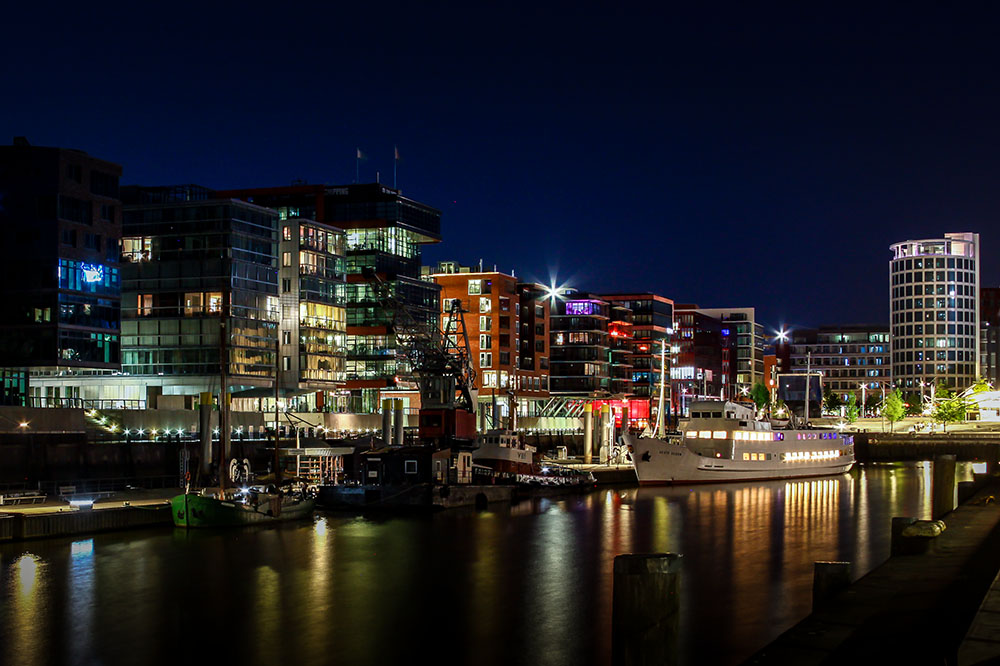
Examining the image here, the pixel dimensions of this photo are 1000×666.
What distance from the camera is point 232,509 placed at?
60.2 meters

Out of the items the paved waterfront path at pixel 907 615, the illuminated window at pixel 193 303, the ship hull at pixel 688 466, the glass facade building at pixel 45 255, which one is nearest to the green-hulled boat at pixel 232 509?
the glass facade building at pixel 45 255

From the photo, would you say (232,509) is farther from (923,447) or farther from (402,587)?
(923,447)

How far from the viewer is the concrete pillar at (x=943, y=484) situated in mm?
43500

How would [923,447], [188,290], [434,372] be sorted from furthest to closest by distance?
[923,447] → [434,372] → [188,290]

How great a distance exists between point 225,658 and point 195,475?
44.8 m

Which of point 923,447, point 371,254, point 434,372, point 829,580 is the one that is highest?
point 371,254

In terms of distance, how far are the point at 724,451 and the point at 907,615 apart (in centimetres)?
8337

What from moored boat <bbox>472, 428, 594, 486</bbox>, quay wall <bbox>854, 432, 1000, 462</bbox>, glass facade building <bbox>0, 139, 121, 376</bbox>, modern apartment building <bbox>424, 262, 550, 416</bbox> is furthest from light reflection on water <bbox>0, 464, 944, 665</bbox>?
quay wall <bbox>854, 432, 1000, 462</bbox>

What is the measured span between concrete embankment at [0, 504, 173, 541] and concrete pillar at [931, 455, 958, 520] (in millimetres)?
38219

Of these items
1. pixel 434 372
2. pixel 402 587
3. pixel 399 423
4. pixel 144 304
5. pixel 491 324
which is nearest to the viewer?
pixel 402 587

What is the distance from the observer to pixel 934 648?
826 inches

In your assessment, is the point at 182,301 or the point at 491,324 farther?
the point at 491,324

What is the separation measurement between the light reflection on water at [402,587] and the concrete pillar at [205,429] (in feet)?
30.1

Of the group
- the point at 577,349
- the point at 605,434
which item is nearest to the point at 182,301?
the point at 605,434
